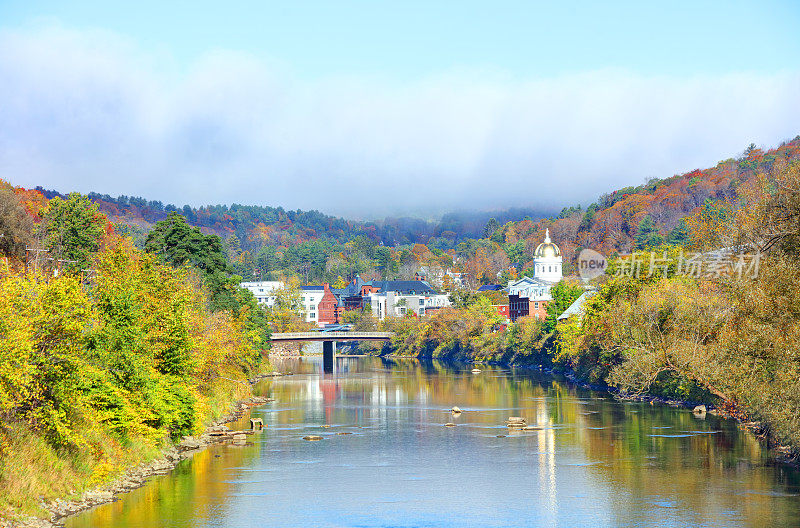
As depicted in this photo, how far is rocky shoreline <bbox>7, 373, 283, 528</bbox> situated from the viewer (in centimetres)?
3152

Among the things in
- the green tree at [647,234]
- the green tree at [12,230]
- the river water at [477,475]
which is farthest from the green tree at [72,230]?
the green tree at [647,234]

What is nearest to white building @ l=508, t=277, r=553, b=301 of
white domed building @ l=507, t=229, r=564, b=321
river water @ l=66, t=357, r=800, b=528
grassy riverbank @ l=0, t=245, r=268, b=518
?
white domed building @ l=507, t=229, r=564, b=321

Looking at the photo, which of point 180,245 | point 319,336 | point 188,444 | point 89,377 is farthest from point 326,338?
point 89,377

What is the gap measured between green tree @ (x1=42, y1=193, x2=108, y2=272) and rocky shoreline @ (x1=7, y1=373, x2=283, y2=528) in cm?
3059

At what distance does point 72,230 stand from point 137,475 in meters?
51.9

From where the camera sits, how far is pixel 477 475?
42125 millimetres

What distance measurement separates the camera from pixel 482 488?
39344 millimetres

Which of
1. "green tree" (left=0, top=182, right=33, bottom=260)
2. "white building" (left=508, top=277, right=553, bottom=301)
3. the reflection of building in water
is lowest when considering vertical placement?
the reflection of building in water

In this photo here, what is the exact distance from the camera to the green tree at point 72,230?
83.9 m

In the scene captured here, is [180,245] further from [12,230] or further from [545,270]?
[545,270]

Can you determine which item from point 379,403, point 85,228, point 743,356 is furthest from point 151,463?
point 85,228

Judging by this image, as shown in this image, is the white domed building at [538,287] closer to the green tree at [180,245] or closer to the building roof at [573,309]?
the building roof at [573,309]

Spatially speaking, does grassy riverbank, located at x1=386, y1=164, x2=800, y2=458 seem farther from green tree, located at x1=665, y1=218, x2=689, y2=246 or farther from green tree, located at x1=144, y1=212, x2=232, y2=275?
green tree, located at x1=665, y1=218, x2=689, y2=246

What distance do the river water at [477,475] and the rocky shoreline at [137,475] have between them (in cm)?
61
